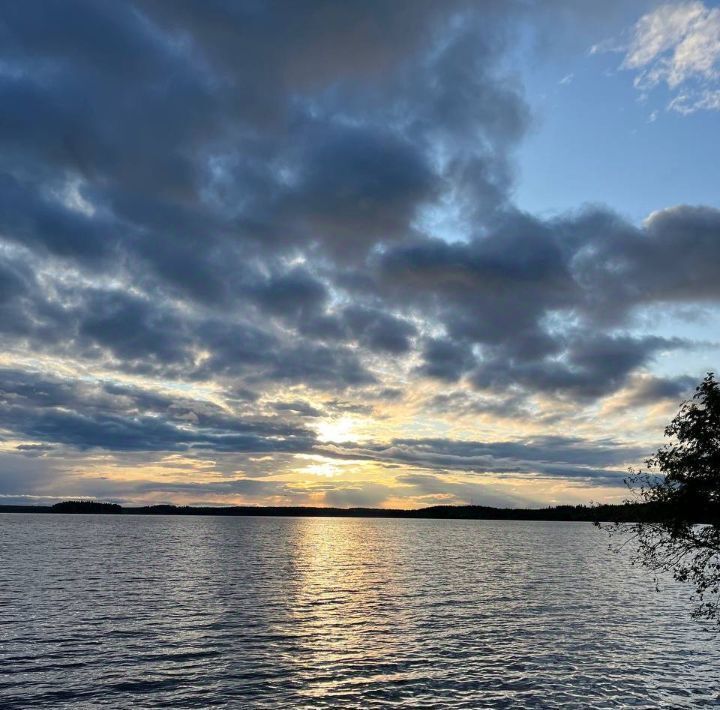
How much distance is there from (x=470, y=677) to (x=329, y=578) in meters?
61.6

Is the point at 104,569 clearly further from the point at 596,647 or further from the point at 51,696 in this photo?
the point at 596,647

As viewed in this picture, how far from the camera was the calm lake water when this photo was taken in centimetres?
3559

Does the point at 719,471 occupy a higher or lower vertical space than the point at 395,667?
higher

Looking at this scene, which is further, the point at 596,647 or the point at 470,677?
the point at 596,647

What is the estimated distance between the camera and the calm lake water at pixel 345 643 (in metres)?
35.6

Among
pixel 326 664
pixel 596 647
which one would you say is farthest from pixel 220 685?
pixel 596 647

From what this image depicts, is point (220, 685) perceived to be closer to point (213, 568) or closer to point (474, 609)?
point (474, 609)

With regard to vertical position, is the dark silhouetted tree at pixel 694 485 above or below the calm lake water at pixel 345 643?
above

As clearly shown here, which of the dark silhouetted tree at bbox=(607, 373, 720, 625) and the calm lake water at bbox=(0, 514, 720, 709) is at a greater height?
the dark silhouetted tree at bbox=(607, 373, 720, 625)

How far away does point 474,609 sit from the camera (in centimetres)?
6525

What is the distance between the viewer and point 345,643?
49.0 m

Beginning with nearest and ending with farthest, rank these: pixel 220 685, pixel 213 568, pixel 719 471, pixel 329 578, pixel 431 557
Result: pixel 719 471, pixel 220 685, pixel 329 578, pixel 213 568, pixel 431 557

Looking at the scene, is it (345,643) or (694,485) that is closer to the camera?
(694,485)

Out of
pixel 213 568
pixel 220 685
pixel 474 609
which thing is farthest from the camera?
pixel 213 568
